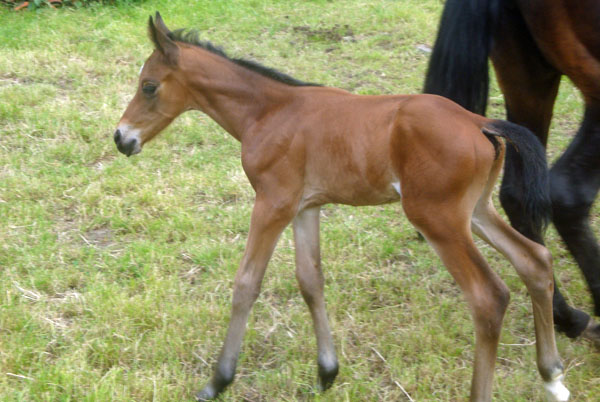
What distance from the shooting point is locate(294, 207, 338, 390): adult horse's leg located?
301cm

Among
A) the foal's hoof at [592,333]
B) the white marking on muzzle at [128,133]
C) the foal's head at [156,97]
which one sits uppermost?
the foal's head at [156,97]

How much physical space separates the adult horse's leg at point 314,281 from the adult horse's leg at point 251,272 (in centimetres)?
21

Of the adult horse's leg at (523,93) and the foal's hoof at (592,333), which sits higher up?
the adult horse's leg at (523,93)

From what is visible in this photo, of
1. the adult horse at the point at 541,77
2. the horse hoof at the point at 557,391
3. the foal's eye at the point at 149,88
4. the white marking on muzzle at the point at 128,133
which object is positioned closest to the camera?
the horse hoof at the point at 557,391

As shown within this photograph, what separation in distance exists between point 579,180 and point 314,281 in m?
1.24

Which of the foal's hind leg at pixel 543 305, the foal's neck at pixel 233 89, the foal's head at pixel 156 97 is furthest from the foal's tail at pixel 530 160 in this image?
the foal's head at pixel 156 97

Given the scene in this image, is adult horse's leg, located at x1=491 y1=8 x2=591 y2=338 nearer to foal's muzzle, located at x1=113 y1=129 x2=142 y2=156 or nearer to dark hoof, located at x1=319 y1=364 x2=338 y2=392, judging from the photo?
dark hoof, located at x1=319 y1=364 x2=338 y2=392

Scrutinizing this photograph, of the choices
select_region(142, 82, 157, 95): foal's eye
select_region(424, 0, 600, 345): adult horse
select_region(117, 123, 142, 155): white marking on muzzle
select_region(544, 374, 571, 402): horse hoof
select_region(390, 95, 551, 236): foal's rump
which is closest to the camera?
select_region(390, 95, 551, 236): foal's rump

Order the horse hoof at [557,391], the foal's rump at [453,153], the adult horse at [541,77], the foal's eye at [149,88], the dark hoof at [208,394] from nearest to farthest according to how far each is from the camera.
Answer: the foal's rump at [453,153] < the horse hoof at [557,391] < the dark hoof at [208,394] < the adult horse at [541,77] < the foal's eye at [149,88]

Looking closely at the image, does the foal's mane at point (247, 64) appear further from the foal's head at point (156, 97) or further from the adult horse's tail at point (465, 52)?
the adult horse's tail at point (465, 52)

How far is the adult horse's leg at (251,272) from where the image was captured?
9.50 feet

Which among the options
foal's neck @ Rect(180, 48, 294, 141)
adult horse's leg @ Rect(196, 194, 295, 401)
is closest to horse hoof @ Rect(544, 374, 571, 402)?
adult horse's leg @ Rect(196, 194, 295, 401)

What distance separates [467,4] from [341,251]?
1532 millimetres

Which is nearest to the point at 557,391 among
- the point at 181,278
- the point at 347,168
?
the point at 347,168
